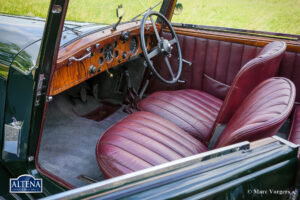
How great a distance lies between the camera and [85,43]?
2025mm

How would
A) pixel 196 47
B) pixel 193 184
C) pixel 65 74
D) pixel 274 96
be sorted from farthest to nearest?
pixel 196 47 < pixel 65 74 < pixel 274 96 < pixel 193 184

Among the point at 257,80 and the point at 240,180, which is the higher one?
the point at 257,80

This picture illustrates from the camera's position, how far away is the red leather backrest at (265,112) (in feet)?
3.82

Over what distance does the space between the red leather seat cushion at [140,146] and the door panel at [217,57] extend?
1.01 m

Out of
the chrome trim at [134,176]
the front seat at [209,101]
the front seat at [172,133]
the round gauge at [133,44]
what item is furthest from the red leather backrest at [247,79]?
the round gauge at [133,44]

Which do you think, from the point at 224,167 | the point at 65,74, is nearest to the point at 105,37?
the point at 65,74

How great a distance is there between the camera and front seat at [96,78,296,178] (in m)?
1.20

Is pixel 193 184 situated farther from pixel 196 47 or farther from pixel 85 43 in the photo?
pixel 196 47

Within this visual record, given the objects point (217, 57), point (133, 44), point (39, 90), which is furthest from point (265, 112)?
point (133, 44)

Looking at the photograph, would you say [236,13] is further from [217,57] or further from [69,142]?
[69,142]

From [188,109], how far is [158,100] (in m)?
0.26

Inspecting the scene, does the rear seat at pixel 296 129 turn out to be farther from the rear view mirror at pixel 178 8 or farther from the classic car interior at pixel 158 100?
the rear view mirror at pixel 178 8

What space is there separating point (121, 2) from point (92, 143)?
1.17m

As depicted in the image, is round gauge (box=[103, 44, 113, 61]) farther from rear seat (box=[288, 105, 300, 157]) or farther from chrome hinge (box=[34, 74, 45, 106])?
rear seat (box=[288, 105, 300, 157])
